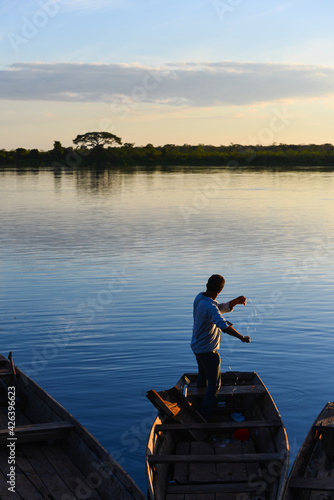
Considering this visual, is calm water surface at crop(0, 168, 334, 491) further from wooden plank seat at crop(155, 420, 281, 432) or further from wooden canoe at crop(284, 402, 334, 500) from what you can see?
wooden canoe at crop(284, 402, 334, 500)

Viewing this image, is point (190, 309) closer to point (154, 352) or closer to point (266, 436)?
point (154, 352)

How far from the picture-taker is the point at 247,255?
73.7 feet

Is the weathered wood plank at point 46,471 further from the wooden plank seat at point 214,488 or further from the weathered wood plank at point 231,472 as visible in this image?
the weathered wood plank at point 231,472

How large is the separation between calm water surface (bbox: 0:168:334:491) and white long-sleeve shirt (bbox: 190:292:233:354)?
1.74 metres

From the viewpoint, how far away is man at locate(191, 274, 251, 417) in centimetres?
855

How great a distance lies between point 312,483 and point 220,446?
1.78 metres

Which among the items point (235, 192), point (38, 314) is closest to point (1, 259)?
Answer: point (38, 314)

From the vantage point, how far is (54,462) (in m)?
7.23

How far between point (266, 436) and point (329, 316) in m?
7.55

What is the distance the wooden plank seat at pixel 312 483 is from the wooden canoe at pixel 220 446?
0.61 ft

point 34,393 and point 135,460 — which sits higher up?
point 34,393

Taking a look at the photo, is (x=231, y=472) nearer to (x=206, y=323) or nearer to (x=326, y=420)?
(x=326, y=420)

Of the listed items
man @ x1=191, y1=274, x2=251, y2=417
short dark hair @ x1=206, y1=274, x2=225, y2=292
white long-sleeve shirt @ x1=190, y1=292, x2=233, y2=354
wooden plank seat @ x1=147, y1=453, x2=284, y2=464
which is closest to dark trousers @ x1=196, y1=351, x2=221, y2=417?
man @ x1=191, y1=274, x2=251, y2=417

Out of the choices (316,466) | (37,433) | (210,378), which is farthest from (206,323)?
(37,433)
